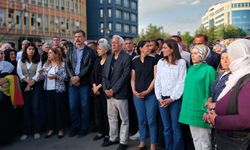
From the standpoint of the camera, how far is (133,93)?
6102 mm

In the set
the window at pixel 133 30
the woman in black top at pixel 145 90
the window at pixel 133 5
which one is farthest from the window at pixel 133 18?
the woman in black top at pixel 145 90

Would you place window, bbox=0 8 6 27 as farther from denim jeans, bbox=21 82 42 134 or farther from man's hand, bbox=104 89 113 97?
man's hand, bbox=104 89 113 97

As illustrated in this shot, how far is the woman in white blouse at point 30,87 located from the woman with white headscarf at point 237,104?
5.08 metres

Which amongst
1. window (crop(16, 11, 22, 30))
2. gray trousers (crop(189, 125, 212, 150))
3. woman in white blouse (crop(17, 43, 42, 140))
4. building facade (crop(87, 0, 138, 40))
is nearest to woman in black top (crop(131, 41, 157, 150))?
gray trousers (crop(189, 125, 212, 150))

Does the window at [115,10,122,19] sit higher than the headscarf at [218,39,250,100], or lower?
higher

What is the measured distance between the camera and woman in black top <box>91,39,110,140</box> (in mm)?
6801

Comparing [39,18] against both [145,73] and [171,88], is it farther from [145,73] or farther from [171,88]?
[171,88]

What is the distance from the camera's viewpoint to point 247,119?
9.15 feet

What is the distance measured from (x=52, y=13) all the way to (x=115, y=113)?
177ft

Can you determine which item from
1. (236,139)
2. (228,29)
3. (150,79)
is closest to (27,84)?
(150,79)

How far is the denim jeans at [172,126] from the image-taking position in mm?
5395

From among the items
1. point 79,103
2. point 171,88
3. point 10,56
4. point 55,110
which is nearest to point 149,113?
point 171,88

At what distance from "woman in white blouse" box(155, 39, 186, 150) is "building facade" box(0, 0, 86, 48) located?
3990 cm

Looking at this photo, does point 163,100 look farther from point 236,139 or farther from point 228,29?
point 228,29
